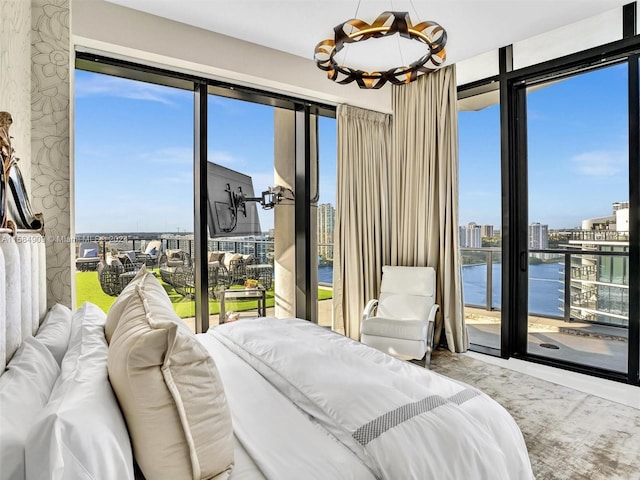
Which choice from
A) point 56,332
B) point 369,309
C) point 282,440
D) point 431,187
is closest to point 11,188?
point 56,332

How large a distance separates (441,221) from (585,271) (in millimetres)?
1306

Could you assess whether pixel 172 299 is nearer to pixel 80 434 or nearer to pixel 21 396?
pixel 21 396

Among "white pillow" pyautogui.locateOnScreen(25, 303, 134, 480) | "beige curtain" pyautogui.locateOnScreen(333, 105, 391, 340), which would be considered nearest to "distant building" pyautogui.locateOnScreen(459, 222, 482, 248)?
"beige curtain" pyautogui.locateOnScreen(333, 105, 391, 340)

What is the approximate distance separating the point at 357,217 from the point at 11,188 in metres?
3.25

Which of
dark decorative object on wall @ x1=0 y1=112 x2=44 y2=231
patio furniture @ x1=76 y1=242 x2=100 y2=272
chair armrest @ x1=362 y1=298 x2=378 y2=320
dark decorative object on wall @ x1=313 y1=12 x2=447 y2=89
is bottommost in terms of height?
chair armrest @ x1=362 y1=298 x2=378 y2=320

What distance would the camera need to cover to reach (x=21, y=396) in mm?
914

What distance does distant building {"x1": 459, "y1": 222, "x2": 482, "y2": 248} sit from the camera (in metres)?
4.65

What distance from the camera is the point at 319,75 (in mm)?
3955

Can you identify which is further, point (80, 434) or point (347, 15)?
point (347, 15)

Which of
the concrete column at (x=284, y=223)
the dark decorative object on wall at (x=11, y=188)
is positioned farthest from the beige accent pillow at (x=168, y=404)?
the concrete column at (x=284, y=223)

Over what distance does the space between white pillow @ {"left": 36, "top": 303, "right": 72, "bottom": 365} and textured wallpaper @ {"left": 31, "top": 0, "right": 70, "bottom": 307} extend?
59 cm

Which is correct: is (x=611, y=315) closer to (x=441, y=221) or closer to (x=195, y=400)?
(x=441, y=221)

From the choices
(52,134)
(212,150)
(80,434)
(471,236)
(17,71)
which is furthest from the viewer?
(471,236)

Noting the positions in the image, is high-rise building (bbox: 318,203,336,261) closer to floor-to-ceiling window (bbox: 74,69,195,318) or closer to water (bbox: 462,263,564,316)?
floor-to-ceiling window (bbox: 74,69,195,318)
